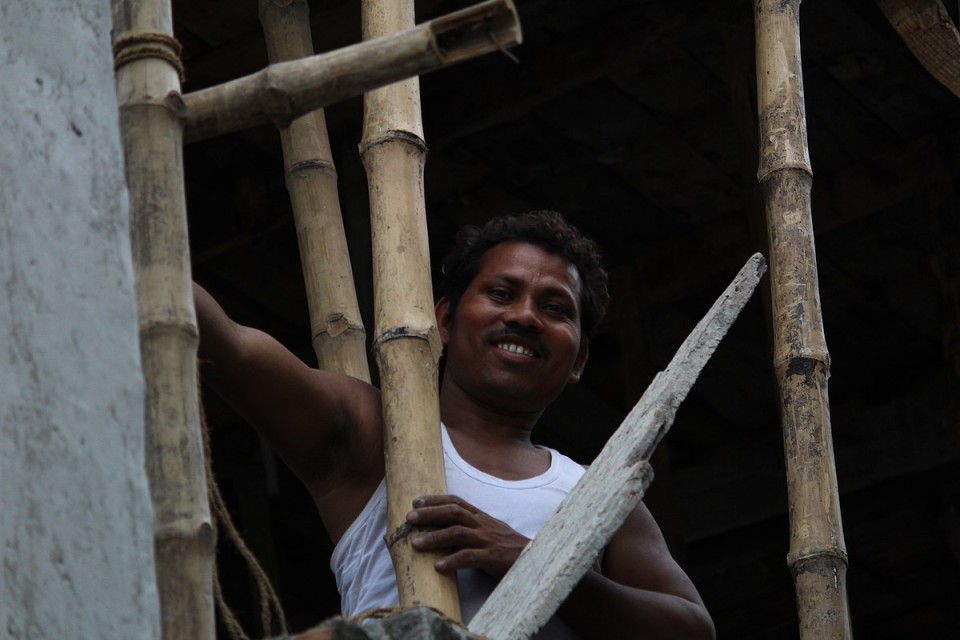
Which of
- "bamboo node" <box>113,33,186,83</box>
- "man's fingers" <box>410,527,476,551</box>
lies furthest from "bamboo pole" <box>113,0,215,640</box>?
"man's fingers" <box>410,527,476,551</box>

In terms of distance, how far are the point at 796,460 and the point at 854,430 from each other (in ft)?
13.5

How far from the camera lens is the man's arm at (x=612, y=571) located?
7.70ft

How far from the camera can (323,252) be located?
3.21m

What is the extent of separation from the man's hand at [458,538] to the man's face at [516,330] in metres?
0.52

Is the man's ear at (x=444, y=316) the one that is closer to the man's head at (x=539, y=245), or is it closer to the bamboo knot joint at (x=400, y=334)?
the man's head at (x=539, y=245)

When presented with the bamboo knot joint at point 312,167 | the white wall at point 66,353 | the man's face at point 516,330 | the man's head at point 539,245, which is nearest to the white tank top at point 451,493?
the man's face at point 516,330

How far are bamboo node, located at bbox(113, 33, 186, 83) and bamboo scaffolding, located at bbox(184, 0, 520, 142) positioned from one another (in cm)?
7

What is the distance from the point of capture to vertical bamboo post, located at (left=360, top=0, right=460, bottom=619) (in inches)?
92.7

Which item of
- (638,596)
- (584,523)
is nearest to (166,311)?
(584,523)

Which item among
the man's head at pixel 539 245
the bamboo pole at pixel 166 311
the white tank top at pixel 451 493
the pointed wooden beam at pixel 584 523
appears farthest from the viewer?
the man's head at pixel 539 245

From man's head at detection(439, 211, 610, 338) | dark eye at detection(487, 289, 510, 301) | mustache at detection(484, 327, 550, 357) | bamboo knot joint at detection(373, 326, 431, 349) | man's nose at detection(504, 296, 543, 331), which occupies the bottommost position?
bamboo knot joint at detection(373, 326, 431, 349)

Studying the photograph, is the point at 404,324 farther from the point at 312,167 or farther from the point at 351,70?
the point at 312,167

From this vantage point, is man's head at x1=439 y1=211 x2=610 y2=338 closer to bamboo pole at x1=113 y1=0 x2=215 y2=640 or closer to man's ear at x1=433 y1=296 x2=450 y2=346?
man's ear at x1=433 y1=296 x2=450 y2=346

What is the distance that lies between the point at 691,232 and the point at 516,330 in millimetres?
3377
